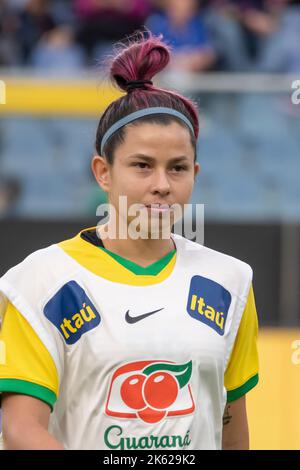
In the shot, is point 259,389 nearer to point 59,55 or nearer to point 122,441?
point 122,441

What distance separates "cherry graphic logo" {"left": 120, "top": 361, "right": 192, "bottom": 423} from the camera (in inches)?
117

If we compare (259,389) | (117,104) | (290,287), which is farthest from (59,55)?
(117,104)

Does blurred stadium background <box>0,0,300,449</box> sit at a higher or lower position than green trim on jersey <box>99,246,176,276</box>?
higher

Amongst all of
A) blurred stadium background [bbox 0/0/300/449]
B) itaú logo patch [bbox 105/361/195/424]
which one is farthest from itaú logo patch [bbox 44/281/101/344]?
blurred stadium background [bbox 0/0/300/449]

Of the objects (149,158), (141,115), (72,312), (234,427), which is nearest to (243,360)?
(234,427)

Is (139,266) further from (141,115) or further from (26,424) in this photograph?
(26,424)

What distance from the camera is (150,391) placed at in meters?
2.99

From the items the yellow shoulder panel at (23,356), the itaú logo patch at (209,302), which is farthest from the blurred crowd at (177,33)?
the yellow shoulder panel at (23,356)

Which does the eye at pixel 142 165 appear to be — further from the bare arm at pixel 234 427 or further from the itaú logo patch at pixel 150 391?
the bare arm at pixel 234 427

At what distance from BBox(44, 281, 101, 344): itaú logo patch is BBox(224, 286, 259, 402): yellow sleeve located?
0.49m

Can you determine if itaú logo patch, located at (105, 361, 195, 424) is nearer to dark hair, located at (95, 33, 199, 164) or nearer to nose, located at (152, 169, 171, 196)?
nose, located at (152, 169, 171, 196)

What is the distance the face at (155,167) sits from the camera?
304cm

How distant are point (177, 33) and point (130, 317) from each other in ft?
19.7

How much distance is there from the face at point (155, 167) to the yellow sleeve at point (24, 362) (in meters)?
0.45
